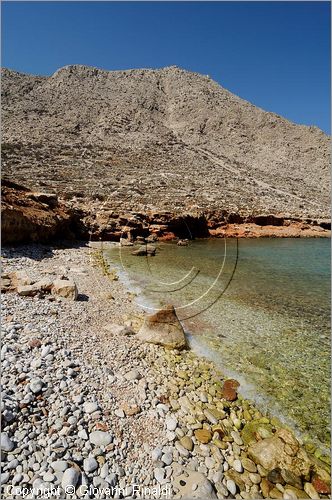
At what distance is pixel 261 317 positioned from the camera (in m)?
10.2

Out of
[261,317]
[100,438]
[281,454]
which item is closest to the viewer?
[100,438]

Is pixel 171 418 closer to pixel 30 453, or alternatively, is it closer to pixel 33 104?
pixel 30 453

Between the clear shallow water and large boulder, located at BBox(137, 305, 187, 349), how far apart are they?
62 centimetres

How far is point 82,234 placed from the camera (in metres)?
26.4

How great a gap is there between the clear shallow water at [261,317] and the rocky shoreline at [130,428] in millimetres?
707

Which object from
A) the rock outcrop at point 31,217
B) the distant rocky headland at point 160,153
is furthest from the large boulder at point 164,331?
the distant rocky headland at point 160,153

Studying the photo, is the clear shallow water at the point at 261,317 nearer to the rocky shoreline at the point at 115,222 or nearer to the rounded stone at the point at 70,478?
Answer: the rounded stone at the point at 70,478

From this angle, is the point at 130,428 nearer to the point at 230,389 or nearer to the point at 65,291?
the point at 230,389

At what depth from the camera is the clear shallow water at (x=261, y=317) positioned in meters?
6.18

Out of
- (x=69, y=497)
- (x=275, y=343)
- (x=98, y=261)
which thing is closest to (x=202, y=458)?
(x=69, y=497)

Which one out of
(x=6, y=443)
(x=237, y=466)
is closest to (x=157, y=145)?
(x=237, y=466)

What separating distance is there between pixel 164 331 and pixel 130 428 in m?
3.36

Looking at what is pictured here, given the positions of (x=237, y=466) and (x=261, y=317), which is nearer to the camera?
(x=237, y=466)

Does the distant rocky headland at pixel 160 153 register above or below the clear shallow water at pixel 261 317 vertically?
above
